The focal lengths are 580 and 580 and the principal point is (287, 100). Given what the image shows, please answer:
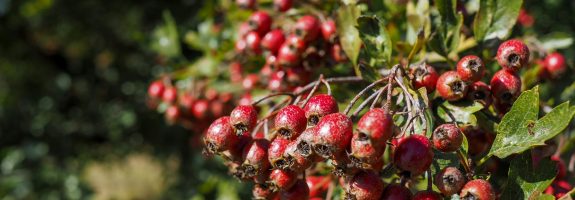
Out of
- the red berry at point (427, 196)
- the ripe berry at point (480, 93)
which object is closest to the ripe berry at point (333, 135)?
the red berry at point (427, 196)

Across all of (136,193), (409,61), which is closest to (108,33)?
(409,61)

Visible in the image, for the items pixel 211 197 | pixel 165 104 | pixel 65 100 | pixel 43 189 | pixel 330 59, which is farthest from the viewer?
pixel 65 100

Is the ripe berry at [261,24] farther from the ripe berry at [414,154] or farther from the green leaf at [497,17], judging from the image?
the ripe berry at [414,154]

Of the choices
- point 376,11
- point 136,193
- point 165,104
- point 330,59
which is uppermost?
point 376,11

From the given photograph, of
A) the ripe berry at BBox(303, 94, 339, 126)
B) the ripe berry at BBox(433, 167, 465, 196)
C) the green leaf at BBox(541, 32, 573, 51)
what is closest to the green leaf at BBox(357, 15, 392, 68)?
the ripe berry at BBox(303, 94, 339, 126)

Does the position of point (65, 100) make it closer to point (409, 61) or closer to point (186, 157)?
point (186, 157)

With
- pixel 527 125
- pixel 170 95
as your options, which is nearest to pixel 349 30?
pixel 527 125
